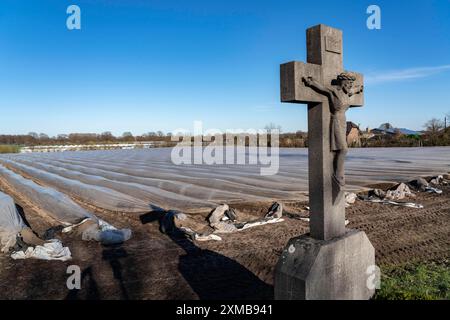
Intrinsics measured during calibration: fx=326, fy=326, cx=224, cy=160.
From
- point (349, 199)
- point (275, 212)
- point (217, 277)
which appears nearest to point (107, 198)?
point (275, 212)

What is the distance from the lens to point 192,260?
19.6 feet

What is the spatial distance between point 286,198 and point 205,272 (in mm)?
5826

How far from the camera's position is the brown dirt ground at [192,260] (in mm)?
4828

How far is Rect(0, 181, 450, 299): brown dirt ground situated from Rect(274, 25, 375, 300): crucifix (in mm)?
1272

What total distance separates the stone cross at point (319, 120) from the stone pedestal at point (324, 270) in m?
0.17

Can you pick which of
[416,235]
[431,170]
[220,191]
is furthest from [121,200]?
[431,170]

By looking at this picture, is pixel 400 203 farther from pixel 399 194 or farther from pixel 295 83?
pixel 295 83

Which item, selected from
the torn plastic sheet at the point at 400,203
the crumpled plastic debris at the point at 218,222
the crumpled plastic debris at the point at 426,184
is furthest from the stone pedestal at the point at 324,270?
the crumpled plastic debris at the point at 426,184

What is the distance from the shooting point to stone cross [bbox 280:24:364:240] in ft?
11.6

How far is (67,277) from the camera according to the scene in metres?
5.39

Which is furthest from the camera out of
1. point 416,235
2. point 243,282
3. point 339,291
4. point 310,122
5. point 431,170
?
point 431,170

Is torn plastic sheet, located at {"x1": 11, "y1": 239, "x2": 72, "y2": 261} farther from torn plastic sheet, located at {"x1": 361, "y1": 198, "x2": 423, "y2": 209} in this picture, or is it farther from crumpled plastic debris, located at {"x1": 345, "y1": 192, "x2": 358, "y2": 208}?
torn plastic sheet, located at {"x1": 361, "y1": 198, "x2": 423, "y2": 209}

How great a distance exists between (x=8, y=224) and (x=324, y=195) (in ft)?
22.0

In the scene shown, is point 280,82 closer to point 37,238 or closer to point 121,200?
point 37,238
